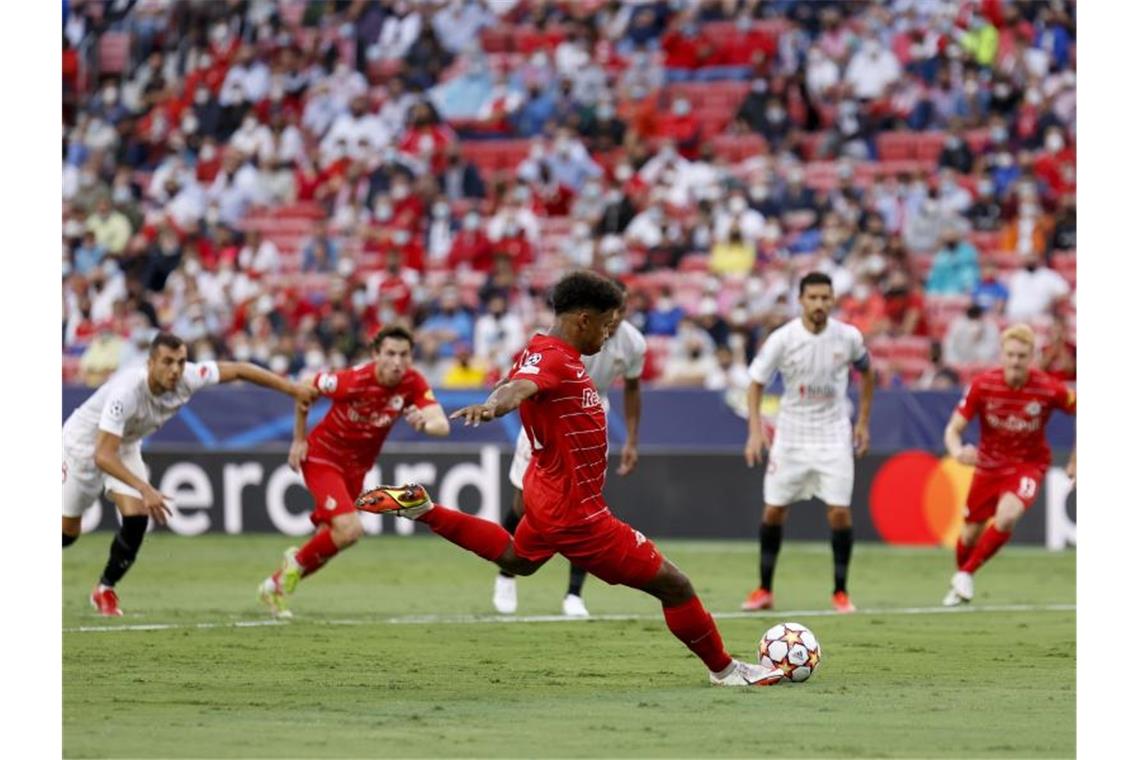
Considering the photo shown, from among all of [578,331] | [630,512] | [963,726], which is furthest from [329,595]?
[963,726]

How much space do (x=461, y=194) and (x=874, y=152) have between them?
5.70 m

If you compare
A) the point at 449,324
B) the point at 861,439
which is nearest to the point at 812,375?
the point at 861,439

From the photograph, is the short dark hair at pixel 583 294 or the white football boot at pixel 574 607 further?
the white football boot at pixel 574 607

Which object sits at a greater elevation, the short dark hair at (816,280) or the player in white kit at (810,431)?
the short dark hair at (816,280)

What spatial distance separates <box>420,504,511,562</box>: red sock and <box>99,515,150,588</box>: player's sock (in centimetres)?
428

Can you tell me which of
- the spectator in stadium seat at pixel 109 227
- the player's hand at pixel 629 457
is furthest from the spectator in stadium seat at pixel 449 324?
the player's hand at pixel 629 457

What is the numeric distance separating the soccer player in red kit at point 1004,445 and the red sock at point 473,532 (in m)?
5.39

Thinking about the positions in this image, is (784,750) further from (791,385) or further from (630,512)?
(630,512)

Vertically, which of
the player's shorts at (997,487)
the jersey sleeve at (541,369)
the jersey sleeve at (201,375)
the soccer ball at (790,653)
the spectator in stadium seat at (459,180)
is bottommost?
the soccer ball at (790,653)

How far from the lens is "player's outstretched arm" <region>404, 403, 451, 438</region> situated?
12.6 metres

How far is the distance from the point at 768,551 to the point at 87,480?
15.9 feet

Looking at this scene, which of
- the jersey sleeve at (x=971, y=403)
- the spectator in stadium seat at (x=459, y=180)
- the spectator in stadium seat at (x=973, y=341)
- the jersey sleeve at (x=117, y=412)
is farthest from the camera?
the spectator in stadium seat at (x=459, y=180)

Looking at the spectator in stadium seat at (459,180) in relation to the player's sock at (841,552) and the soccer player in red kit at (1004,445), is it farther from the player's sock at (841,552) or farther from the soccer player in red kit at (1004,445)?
the player's sock at (841,552)

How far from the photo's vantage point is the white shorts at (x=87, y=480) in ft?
44.5
